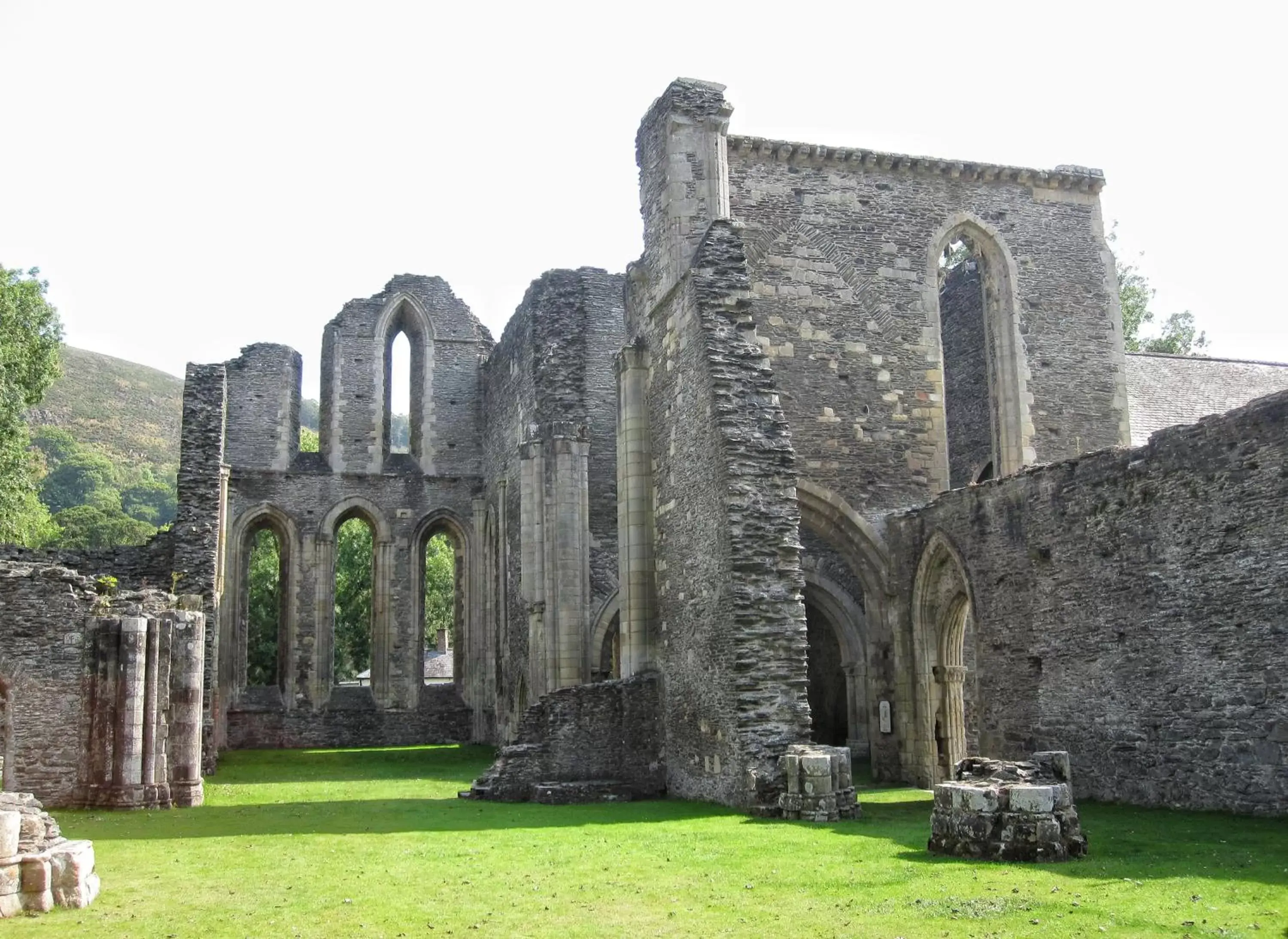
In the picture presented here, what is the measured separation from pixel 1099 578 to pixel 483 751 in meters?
14.5

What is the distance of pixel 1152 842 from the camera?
31.2 feet

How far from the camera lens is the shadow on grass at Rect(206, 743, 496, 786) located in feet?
61.1

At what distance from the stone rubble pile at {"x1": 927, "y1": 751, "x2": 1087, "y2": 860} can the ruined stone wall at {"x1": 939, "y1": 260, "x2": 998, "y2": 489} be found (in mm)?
12622

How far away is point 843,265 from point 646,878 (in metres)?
11.7

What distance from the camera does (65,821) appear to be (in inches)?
487

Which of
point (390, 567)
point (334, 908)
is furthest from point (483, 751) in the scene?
point (334, 908)

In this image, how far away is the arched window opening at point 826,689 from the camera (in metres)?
22.2

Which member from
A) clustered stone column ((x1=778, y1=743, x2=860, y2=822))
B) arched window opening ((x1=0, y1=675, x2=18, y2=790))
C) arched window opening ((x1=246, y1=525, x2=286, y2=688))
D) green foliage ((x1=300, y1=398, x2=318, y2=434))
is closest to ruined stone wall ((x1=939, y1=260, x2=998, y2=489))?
clustered stone column ((x1=778, y1=743, x2=860, y2=822))

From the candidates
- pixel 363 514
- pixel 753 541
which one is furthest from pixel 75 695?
pixel 363 514

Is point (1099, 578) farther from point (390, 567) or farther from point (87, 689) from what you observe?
point (390, 567)

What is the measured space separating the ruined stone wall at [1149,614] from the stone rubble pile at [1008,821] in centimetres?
311

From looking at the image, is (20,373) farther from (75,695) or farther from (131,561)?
(75,695)

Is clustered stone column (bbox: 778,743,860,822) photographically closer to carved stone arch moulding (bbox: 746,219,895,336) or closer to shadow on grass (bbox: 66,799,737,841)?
shadow on grass (bbox: 66,799,737,841)

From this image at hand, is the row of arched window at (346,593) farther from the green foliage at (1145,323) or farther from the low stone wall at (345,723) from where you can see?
the green foliage at (1145,323)
